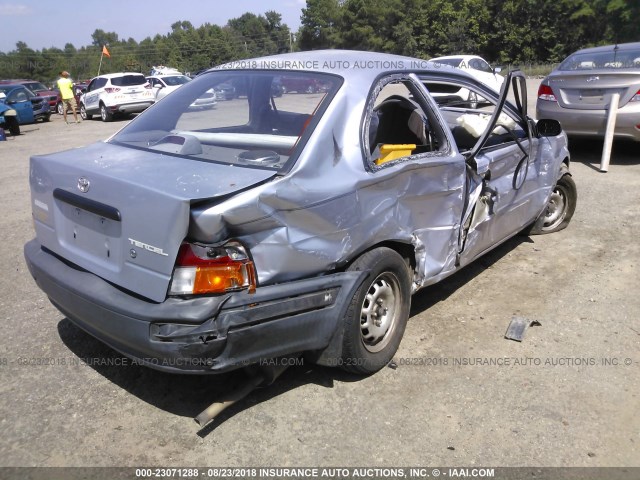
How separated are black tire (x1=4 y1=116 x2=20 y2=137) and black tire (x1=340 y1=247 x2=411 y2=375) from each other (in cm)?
1668

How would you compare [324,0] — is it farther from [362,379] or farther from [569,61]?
[362,379]

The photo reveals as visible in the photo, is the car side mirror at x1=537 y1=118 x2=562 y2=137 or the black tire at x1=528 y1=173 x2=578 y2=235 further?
the black tire at x1=528 y1=173 x2=578 y2=235

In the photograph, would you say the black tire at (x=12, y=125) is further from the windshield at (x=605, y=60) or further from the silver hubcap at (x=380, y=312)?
the silver hubcap at (x=380, y=312)

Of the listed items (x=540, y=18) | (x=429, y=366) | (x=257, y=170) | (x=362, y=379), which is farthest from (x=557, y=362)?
(x=540, y=18)

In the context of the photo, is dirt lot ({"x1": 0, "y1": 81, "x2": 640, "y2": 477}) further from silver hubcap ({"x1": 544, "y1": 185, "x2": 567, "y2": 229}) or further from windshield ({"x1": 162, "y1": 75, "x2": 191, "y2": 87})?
windshield ({"x1": 162, "y1": 75, "x2": 191, "y2": 87})

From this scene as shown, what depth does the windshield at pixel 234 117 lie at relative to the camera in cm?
318

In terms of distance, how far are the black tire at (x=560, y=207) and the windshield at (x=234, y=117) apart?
10.4 feet

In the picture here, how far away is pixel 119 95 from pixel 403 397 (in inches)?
747

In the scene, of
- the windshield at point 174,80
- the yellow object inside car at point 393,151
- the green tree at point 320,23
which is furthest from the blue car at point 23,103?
the green tree at point 320,23

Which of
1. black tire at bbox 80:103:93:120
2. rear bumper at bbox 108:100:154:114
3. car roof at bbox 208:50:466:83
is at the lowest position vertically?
black tire at bbox 80:103:93:120

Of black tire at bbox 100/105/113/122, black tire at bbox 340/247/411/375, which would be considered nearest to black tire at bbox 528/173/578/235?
black tire at bbox 340/247/411/375

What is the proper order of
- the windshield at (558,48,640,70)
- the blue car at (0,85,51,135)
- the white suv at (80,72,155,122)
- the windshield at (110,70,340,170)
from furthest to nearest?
the white suv at (80,72,155,122) < the blue car at (0,85,51,135) < the windshield at (558,48,640,70) < the windshield at (110,70,340,170)

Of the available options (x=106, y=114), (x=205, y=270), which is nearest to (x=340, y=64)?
(x=205, y=270)

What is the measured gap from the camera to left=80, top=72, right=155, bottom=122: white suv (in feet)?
64.3
